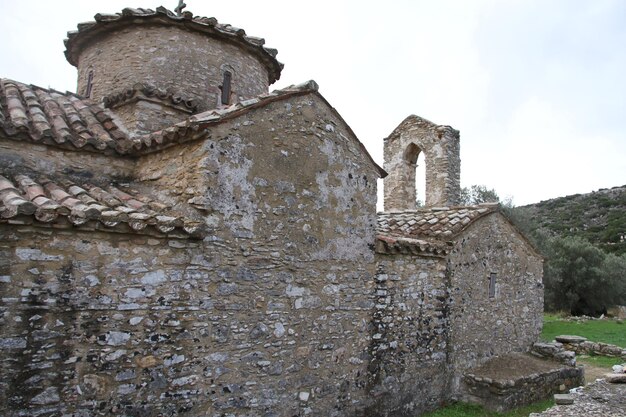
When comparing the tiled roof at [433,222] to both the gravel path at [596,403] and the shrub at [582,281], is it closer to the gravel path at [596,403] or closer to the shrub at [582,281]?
the gravel path at [596,403]

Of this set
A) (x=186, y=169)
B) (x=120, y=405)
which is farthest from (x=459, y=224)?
(x=120, y=405)

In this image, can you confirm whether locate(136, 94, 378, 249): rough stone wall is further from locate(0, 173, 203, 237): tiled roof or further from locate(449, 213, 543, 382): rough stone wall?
locate(449, 213, 543, 382): rough stone wall

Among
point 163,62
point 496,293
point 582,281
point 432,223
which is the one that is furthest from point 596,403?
point 582,281

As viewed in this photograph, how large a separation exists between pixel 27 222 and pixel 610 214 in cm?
5808

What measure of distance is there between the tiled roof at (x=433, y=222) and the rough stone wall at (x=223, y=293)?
84.8 inches

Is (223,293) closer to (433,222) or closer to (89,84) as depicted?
(433,222)

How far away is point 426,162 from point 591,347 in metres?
8.15

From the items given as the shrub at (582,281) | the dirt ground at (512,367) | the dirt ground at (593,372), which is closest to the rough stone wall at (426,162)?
the dirt ground at (512,367)

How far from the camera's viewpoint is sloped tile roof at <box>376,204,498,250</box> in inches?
348

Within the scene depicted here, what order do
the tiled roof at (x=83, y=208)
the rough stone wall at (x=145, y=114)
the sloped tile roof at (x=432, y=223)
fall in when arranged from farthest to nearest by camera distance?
the sloped tile roof at (x=432, y=223) < the rough stone wall at (x=145, y=114) < the tiled roof at (x=83, y=208)

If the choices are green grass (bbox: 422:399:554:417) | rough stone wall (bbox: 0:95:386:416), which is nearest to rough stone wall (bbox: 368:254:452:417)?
green grass (bbox: 422:399:554:417)

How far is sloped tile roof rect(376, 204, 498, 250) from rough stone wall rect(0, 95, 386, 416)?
2.04 meters

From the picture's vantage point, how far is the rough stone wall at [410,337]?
737 centimetres

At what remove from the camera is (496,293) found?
10.0m
